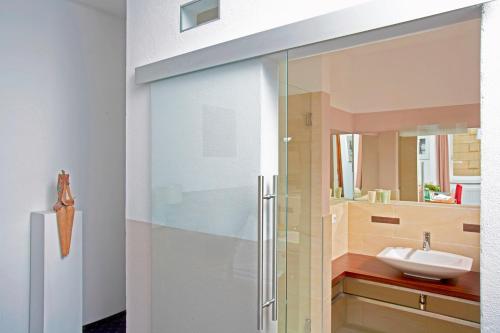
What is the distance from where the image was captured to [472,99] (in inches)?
92.0

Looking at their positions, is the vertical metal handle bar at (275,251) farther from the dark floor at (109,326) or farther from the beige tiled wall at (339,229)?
the dark floor at (109,326)

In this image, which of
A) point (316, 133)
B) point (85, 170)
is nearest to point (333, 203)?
point (316, 133)

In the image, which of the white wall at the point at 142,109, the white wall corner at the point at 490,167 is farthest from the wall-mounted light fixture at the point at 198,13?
the white wall corner at the point at 490,167

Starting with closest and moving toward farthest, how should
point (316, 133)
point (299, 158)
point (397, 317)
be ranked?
point (299, 158) < point (316, 133) < point (397, 317)

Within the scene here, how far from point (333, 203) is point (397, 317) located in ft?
3.05

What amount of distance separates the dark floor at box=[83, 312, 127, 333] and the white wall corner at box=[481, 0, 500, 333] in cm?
284

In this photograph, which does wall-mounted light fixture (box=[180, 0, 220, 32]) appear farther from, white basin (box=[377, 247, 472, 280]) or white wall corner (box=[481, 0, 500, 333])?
white basin (box=[377, 247, 472, 280])

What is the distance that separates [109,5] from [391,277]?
3.20 meters

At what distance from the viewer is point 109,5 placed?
3105 millimetres

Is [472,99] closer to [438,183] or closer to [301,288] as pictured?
[438,183]

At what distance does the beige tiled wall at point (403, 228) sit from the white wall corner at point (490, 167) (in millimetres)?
1538

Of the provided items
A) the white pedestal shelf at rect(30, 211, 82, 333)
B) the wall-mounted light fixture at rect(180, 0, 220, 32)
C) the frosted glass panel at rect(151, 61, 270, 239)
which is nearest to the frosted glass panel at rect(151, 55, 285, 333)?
the frosted glass panel at rect(151, 61, 270, 239)

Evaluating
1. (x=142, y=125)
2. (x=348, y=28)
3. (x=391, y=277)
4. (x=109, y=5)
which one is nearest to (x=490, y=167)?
(x=348, y=28)

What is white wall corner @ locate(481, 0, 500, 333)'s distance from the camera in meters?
1.01
